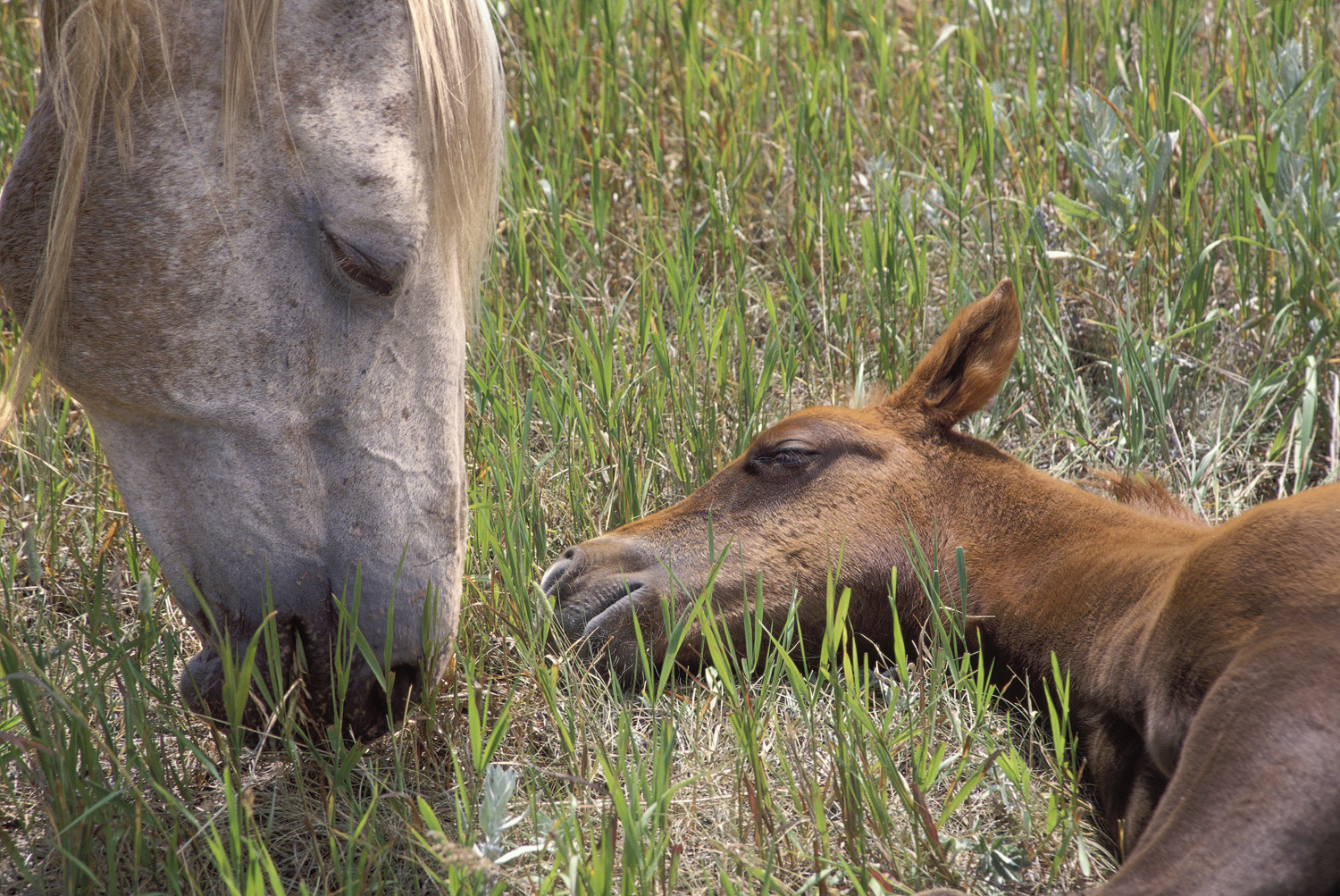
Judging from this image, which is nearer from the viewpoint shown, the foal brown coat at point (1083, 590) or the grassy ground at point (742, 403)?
the foal brown coat at point (1083, 590)

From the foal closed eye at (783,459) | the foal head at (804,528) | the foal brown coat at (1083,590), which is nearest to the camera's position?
the foal brown coat at (1083,590)

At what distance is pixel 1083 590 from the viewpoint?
6.97 ft

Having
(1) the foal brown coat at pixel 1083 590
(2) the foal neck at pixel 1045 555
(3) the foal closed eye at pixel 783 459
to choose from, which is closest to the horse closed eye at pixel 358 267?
(1) the foal brown coat at pixel 1083 590

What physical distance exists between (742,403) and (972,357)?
0.77 meters

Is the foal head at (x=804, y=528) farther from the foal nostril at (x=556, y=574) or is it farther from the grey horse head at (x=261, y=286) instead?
the grey horse head at (x=261, y=286)

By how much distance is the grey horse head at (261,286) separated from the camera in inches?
65.6

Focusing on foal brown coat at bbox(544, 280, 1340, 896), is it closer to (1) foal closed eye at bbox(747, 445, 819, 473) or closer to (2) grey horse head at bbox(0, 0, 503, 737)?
(1) foal closed eye at bbox(747, 445, 819, 473)

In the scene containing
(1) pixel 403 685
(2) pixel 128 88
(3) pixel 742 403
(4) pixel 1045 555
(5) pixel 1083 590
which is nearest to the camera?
(2) pixel 128 88

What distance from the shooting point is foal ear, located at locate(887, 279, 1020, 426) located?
8.41 ft

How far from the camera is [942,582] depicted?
235 cm

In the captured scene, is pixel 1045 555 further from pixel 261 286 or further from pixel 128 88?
pixel 128 88

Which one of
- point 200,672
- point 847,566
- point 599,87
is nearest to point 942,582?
point 847,566

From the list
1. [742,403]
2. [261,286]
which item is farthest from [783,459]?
[261,286]

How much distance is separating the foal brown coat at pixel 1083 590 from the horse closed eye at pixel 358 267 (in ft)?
2.81
